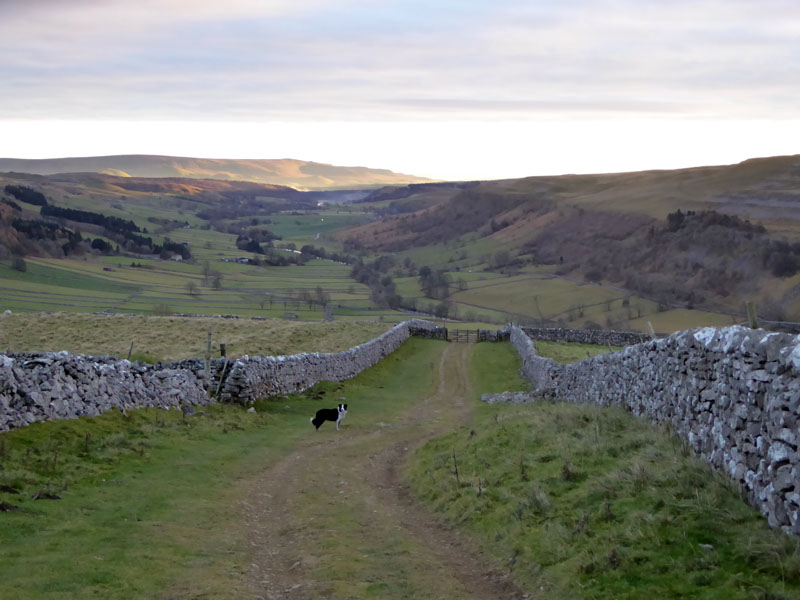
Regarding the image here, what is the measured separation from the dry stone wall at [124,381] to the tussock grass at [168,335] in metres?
9.80

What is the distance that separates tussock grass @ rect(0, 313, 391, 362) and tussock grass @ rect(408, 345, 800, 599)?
26.2m

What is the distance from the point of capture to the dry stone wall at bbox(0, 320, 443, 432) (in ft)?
52.5

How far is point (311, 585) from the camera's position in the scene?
9992mm

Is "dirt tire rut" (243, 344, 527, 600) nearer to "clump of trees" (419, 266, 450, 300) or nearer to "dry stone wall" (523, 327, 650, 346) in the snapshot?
"dry stone wall" (523, 327, 650, 346)

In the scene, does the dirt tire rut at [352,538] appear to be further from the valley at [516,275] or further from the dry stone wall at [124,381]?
the valley at [516,275]

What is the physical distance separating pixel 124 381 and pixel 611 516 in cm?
1426

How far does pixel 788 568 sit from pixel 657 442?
5.16m

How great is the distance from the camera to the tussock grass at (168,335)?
43.4m

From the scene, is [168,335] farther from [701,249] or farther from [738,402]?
[701,249]

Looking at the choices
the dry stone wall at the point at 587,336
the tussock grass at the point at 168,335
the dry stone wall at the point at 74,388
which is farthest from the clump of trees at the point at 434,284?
the dry stone wall at the point at 74,388

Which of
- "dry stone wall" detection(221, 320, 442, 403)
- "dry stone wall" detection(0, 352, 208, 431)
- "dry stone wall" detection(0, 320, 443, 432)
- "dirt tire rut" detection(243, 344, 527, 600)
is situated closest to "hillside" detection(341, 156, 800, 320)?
"dry stone wall" detection(221, 320, 442, 403)

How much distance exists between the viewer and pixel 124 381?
66.5 ft

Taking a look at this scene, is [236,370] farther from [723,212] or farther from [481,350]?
[723,212]

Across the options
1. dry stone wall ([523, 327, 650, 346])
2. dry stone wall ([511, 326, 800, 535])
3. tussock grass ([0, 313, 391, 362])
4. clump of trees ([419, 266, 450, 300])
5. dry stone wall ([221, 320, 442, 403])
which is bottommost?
clump of trees ([419, 266, 450, 300])
